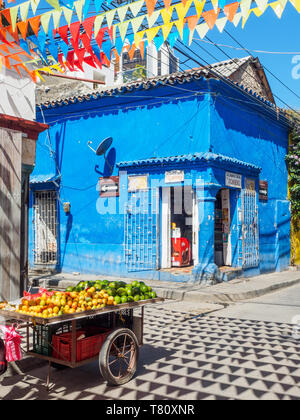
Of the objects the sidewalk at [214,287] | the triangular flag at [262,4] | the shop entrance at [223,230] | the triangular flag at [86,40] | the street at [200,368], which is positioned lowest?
the street at [200,368]

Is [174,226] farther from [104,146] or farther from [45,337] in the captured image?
[45,337]

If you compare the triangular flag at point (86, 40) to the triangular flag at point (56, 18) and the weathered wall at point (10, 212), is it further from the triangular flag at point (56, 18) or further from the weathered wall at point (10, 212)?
the weathered wall at point (10, 212)

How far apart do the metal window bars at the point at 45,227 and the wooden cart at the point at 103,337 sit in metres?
10.0

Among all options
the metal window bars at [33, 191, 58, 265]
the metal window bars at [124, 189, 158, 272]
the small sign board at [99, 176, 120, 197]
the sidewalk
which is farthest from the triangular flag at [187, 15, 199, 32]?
the metal window bars at [33, 191, 58, 265]

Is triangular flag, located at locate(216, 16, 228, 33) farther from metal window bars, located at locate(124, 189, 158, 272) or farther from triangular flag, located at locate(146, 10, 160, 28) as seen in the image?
metal window bars, located at locate(124, 189, 158, 272)

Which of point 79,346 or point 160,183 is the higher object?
point 160,183

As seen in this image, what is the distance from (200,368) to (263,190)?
10.8 meters

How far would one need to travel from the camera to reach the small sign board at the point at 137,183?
525 inches

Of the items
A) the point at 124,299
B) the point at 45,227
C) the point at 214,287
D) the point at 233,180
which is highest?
the point at 233,180

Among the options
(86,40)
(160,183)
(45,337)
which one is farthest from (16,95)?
(45,337)

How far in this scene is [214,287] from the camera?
11.7 meters

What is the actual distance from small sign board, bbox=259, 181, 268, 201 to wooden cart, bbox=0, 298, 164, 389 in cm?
1050

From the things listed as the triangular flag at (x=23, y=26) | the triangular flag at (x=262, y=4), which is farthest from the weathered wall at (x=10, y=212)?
the triangular flag at (x=262, y=4)
